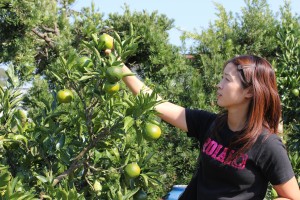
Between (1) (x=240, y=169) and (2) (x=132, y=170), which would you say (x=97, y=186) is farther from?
(1) (x=240, y=169)

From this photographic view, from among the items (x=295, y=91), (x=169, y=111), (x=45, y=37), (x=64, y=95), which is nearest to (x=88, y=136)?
(x=64, y=95)

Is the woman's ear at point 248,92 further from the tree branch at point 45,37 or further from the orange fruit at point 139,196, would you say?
the tree branch at point 45,37

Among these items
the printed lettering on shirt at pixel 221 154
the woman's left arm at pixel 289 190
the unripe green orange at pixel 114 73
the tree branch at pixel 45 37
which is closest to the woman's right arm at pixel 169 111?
the printed lettering on shirt at pixel 221 154

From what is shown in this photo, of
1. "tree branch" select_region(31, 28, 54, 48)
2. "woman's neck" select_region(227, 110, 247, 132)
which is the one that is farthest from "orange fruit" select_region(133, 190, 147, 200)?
"tree branch" select_region(31, 28, 54, 48)

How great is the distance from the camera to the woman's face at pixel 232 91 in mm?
1806

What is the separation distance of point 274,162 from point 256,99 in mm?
245

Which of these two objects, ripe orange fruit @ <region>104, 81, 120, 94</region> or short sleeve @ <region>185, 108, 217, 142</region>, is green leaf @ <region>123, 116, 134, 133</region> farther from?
short sleeve @ <region>185, 108, 217, 142</region>

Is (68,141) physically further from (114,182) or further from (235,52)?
(235,52)

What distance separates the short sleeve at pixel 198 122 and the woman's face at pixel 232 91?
9.9 inches

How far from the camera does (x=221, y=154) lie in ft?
5.98

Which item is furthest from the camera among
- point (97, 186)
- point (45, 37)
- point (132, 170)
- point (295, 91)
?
point (45, 37)

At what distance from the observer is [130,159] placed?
2.02 meters

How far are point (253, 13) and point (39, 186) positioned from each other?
13.1ft

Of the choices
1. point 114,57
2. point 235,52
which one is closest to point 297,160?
point 114,57
